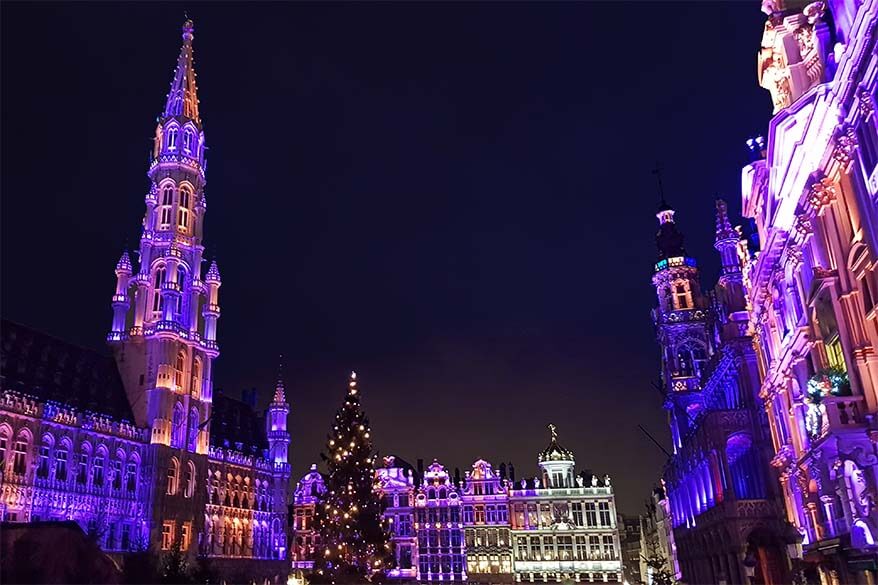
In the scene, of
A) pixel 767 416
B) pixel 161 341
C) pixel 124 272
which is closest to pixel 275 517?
pixel 161 341

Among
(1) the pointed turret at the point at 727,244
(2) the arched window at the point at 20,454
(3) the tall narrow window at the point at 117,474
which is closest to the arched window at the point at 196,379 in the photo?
(3) the tall narrow window at the point at 117,474

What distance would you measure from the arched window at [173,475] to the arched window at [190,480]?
44.5 inches

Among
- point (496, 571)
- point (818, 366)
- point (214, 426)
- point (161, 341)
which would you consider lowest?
point (496, 571)

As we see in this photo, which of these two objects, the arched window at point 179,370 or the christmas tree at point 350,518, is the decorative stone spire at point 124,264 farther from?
the christmas tree at point 350,518

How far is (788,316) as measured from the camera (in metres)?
29.2

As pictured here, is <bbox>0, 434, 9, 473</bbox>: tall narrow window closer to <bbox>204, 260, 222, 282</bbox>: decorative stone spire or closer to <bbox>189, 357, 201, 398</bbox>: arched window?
<bbox>189, 357, 201, 398</bbox>: arched window

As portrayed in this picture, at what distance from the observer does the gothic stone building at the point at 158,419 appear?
48844mm

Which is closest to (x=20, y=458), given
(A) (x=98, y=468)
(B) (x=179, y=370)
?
(A) (x=98, y=468)

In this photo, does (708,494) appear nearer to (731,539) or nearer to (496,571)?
(731,539)

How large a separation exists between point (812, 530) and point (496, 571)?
60.8m

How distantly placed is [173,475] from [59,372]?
40.7 ft

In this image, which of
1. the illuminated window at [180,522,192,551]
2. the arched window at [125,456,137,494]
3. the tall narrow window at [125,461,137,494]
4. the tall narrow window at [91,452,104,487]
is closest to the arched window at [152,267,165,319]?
the arched window at [125,456,137,494]

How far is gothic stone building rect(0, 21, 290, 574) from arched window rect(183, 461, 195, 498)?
9 cm

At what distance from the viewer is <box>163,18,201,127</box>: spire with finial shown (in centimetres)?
6969
